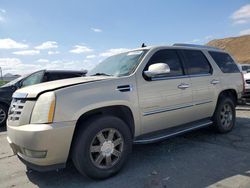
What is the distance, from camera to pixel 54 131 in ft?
10.4

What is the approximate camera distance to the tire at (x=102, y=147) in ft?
11.1

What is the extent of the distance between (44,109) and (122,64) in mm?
1715

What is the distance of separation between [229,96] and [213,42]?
91347mm

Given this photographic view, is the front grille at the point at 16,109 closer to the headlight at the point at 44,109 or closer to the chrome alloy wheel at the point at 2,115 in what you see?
the headlight at the point at 44,109

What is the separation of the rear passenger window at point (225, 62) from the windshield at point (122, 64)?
6.81 ft

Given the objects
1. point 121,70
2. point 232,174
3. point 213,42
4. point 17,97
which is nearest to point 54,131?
point 17,97

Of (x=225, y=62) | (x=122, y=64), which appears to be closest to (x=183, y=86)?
(x=122, y=64)

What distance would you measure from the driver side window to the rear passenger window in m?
5.50

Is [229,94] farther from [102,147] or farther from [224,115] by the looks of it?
[102,147]

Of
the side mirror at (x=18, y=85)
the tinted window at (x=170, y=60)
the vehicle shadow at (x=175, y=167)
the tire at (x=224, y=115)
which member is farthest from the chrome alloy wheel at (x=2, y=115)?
the tire at (x=224, y=115)

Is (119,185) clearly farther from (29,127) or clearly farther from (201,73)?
(201,73)

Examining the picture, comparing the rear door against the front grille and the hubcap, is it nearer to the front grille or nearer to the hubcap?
the front grille

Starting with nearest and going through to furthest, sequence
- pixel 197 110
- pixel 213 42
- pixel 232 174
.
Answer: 1. pixel 232 174
2. pixel 197 110
3. pixel 213 42

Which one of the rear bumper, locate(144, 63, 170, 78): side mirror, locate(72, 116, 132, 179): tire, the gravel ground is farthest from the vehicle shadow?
locate(144, 63, 170, 78): side mirror
